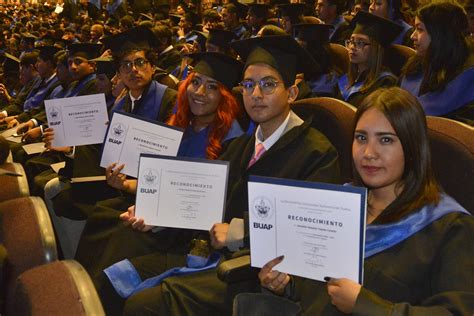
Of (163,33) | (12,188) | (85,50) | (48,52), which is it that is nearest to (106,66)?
(85,50)

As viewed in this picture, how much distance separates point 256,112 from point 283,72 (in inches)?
9.1

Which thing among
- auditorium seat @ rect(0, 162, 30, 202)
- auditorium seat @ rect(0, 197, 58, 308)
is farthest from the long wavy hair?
auditorium seat @ rect(0, 197, 58, 308)

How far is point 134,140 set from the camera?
301 cm

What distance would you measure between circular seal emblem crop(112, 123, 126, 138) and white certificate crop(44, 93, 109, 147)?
58 centimetres

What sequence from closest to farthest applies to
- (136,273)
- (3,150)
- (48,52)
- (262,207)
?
(262,207)
(136,273)
(3,150)
(48,52)

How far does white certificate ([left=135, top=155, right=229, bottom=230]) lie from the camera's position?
93.3 inches

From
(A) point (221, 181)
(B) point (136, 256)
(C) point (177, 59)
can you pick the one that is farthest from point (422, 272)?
(C) point (177, 59)

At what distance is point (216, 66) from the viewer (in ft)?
10.4

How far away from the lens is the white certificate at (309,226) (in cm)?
161

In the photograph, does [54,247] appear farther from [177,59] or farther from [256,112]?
[177,59]

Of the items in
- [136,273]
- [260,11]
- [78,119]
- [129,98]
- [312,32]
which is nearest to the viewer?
[136,273]

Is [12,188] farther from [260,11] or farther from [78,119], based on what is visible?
[260,11]

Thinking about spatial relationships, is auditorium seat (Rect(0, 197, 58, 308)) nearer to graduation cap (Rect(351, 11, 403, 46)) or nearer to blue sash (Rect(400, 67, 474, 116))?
blue sash (Rect(400, 67, 474, 116))

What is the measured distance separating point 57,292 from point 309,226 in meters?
0.75
